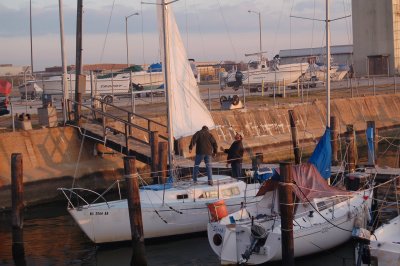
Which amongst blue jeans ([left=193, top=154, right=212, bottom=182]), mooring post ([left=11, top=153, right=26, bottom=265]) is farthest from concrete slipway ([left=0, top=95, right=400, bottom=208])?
mooring post ([left=11, top=153, right=26, bottom=265])

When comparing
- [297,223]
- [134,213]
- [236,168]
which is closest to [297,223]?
[297,223]

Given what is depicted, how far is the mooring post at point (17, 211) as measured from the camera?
20500mm

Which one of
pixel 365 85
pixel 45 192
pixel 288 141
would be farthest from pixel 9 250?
pixel 365 85

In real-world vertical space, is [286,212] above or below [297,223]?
above

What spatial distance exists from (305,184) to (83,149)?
12.7 metres

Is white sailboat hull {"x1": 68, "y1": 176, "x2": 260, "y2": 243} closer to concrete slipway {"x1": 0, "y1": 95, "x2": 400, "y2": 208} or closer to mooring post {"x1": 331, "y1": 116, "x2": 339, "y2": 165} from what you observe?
concrete slipway {"x1": 0, "y1": 95, "x2": 400, "y2": 208}

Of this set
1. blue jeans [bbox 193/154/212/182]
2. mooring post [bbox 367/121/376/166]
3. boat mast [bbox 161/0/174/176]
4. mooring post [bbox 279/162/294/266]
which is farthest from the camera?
mooring post [bbox 367/121/376/166]

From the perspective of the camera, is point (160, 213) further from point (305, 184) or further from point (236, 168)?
point (236, 168)

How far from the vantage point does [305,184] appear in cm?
1962

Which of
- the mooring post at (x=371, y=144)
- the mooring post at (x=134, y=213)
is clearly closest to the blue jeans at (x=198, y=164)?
the mooring post at (x=134, y=213)

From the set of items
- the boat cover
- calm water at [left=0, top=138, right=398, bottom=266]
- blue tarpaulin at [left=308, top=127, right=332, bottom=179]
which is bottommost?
calm water at [left=0, top=138, right=398, bottom=266]

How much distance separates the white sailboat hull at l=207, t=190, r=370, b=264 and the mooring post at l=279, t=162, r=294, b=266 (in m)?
0.62

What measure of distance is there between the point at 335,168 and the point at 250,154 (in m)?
10.9

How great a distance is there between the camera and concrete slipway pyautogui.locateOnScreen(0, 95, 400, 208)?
2766 cm
